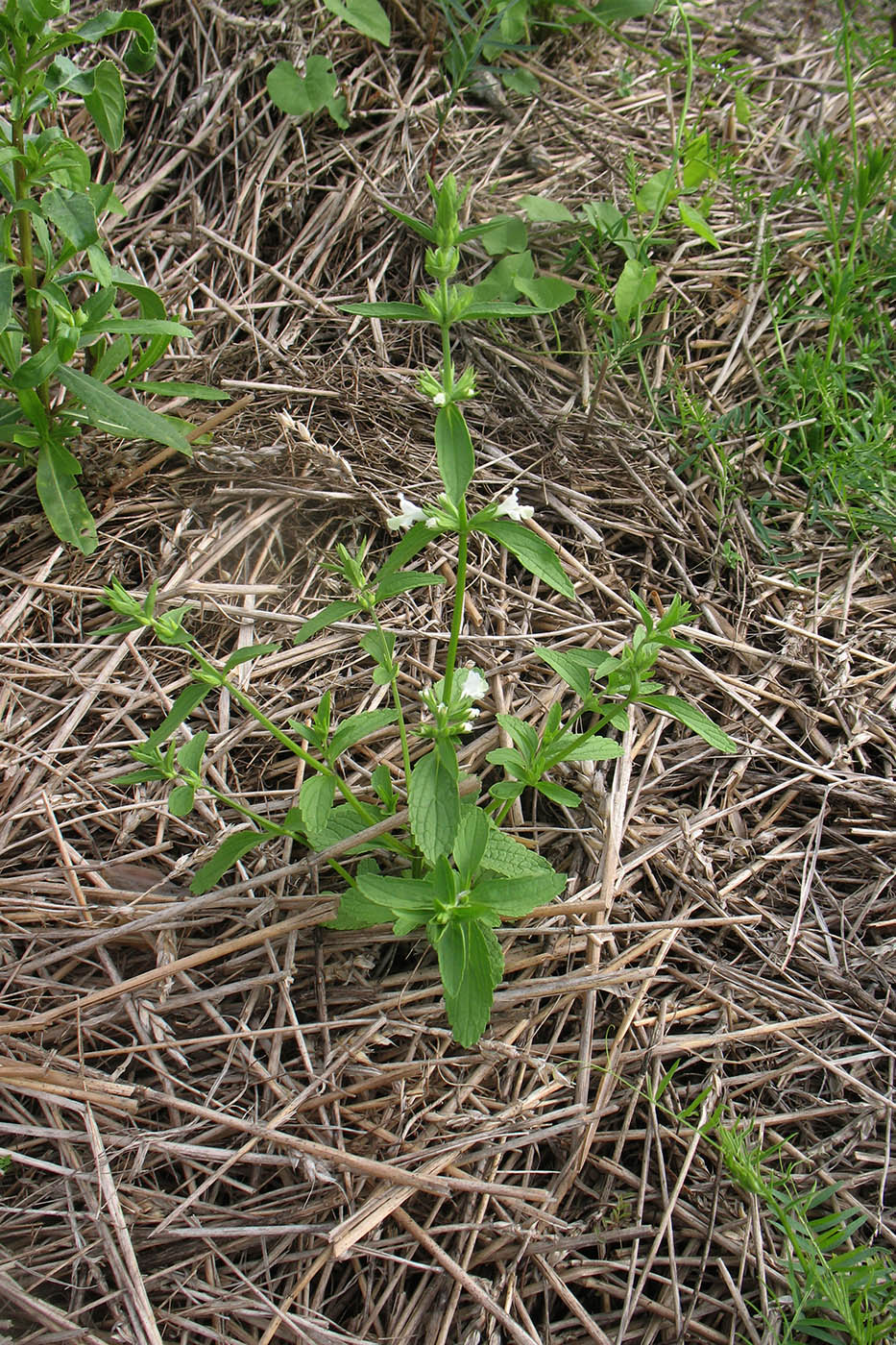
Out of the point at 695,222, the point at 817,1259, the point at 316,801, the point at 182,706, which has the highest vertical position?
the point at 695,222

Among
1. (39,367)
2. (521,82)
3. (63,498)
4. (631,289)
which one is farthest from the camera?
(521,82)

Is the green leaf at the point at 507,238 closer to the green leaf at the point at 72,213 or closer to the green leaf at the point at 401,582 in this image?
the green leaf at the point at 72,213

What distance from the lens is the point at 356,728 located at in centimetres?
181

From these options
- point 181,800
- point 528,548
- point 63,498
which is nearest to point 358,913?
point 181,800

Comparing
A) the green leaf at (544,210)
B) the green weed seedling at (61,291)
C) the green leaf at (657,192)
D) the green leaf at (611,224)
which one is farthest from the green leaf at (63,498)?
the green leaf at (657,192)

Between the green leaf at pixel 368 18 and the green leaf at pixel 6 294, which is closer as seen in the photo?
the green leaf at pixel 6 294

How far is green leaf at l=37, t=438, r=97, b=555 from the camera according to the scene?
231cm

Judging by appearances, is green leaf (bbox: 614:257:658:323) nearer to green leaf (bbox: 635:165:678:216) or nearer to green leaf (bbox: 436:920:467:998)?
green leaf (bbox: 635:165:678:216)

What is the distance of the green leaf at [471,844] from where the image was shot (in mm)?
1645

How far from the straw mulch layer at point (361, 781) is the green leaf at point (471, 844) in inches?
12.0

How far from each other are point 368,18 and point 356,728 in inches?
95.8

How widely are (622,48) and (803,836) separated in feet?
9.67

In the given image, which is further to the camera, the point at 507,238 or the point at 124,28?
the point at 507,238

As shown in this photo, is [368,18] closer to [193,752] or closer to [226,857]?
[193,752]
